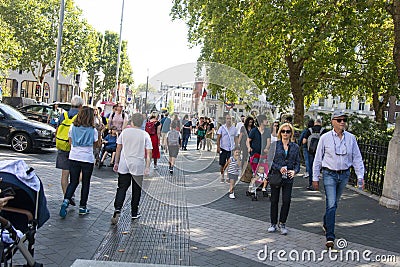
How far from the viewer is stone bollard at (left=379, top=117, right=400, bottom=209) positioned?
34.1 feet

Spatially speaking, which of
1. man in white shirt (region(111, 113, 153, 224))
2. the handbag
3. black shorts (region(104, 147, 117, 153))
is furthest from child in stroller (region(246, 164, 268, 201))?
black shorts (region(104, 147, 117, 153))

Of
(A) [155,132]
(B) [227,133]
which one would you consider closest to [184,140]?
(B) [227,133]

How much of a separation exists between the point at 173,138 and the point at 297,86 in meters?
14.8

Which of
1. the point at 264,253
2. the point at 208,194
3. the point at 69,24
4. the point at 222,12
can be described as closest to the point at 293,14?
the point at 222,12

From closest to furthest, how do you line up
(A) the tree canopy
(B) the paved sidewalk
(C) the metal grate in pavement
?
(C) the metal grate in pavement
(B) the paved sidewalk
(A) the tree canopy

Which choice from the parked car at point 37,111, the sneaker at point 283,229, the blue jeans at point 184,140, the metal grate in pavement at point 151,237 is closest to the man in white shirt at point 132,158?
the metal grate in pavement at point 151,237

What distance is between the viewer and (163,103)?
6.64 meters

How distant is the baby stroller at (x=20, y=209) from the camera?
158 inches

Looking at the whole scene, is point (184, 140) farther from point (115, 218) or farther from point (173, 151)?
point (115, 218)

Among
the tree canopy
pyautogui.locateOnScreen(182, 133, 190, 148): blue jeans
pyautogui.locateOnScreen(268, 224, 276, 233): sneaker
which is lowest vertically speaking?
pyautogui.locateOnScreen(268, 224, 276, 233): sneaker

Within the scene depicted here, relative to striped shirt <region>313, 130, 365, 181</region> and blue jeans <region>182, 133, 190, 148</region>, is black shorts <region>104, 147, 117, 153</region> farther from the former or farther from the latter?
striped shirt <region>313, 130, 365, 181</region>

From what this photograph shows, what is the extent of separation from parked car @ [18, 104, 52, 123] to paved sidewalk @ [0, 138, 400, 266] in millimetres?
12259

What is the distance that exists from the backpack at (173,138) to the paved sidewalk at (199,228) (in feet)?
1.21

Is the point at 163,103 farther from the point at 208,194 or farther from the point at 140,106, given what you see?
the point at 208,194
